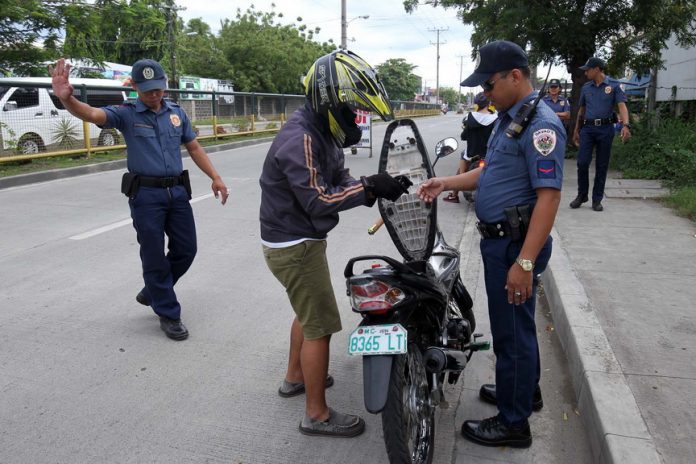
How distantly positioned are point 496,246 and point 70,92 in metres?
2.76

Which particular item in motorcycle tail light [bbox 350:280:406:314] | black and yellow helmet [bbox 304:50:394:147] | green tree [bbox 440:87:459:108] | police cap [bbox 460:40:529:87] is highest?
green tree [bbox 440:87:459:108]

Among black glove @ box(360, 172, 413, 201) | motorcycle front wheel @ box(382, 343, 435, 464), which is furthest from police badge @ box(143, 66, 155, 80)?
motorcycle front wheel @ box(382, 343, 435, 464)

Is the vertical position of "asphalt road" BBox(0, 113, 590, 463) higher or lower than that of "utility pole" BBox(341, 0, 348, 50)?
lower

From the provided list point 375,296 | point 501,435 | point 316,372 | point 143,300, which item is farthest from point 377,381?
point 143,300

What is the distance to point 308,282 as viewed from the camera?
2.73 meters

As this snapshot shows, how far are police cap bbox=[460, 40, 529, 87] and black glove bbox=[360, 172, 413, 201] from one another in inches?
22.3

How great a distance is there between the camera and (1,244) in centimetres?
625

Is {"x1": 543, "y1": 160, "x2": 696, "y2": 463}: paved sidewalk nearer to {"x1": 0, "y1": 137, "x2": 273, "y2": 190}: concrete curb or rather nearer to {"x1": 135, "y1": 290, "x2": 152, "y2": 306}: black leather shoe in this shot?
{"x1": 135, "y1": 290, "x2": 152, "y2": 306}: black leather shoe

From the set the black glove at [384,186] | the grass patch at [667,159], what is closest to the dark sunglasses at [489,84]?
the black glove at [384,186]

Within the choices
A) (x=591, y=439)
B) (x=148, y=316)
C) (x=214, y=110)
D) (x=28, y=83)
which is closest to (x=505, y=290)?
(x=591, y=439)

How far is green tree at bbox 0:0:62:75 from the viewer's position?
12008mm

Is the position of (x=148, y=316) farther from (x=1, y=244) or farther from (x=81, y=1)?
(x=81, y=1)

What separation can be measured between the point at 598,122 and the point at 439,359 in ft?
18.9

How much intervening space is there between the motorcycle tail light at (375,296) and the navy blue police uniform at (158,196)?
1.99 meters
